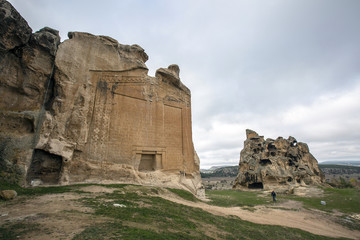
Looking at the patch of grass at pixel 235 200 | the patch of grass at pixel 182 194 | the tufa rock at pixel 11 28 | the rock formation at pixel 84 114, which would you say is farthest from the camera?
the patch of grass at pixel 235 200

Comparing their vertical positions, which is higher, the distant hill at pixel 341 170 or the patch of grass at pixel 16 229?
the distant hill at pixel 341 170

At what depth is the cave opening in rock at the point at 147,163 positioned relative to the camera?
14312 millimetres

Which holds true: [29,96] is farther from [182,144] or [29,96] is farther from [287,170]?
[287,170]

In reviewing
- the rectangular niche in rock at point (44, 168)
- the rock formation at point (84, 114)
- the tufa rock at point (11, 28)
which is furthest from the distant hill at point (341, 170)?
the tufa rock at point (11, 28)

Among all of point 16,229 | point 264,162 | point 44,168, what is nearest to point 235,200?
point 44,168

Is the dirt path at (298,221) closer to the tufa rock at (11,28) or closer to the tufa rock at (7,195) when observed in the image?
the tufa rock at (7,195)

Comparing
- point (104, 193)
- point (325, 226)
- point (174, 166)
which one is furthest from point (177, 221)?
point (325, 226)

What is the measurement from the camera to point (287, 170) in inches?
1458

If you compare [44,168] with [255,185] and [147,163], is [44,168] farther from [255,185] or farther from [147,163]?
[255,185]

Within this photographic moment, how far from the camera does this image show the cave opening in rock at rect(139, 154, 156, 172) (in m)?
14.3

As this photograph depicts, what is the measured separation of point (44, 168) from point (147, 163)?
20.7 feet

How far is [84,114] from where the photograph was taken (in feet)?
40.3

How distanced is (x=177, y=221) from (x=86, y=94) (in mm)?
9605

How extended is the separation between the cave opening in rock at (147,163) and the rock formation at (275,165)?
28814mm
